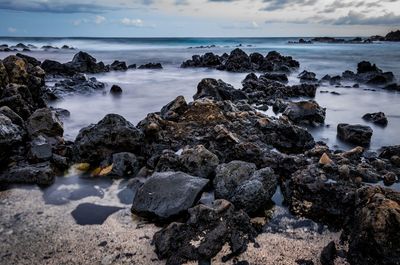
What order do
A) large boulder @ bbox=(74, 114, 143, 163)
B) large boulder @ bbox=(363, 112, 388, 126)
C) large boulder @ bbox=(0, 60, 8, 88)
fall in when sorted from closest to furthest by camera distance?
1. large boulder @ bbox=(74, 114, 143, 163)
2. large boulder @ bbox=(0, 60, 8, 88)
3. large boulder @ bbox=(363, 112, 388, 126)

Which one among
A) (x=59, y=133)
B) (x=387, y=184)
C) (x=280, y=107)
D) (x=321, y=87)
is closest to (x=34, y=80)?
(x=59, y=133)

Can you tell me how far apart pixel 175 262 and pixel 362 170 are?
3716 millimetres

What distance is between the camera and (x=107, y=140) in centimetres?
701

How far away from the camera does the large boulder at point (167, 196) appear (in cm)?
470

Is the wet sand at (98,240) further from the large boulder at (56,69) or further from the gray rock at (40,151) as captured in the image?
the large boulder at (56,69)

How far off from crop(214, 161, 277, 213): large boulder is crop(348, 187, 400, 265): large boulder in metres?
1.31

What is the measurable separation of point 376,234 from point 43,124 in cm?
671

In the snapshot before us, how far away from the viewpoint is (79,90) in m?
16.6

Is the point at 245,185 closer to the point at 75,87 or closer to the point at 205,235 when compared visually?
the point at 205,235

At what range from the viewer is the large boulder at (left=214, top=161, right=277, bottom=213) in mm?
4863

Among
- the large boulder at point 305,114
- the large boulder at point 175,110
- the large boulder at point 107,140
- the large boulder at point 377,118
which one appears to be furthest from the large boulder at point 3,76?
the large boulder at point 377,118

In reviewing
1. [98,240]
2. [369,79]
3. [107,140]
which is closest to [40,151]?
[107,140]

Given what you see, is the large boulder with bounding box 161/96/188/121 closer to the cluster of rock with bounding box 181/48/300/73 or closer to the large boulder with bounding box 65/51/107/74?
the large boulder with bounding box 65/51/107/74

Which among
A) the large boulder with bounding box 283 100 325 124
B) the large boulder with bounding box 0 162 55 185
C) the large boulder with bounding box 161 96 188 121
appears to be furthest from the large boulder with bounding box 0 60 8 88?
the large boulder with bounding box 283 100 325 124
